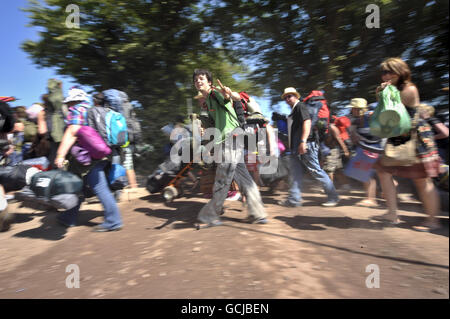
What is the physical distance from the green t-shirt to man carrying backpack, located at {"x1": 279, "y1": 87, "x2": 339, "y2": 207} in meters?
1.32

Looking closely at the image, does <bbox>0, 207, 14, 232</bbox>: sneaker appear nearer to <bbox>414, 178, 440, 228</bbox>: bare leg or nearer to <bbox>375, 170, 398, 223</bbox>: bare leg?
<bbox>375, 170, 398, 223</bbox>: bare leg

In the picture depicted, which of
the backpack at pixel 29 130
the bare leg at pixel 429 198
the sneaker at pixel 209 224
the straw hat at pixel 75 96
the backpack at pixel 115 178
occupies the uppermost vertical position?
the straw hat at pixel 75 96

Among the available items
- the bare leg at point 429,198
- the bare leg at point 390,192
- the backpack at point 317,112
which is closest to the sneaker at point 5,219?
the backpack at point 317,112

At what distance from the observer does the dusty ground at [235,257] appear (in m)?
2.14

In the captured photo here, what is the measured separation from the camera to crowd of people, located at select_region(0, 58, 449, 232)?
303 cm

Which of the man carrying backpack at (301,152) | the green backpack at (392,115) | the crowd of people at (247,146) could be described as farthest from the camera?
the man carrying backpack at (301,152)

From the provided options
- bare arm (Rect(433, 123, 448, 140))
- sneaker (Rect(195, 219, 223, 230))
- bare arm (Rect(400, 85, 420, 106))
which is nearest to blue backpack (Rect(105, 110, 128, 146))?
sneaker (Rect(195, 219, 223, 230))

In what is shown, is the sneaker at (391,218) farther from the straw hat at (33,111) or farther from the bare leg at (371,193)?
the straw hat at (33,111)

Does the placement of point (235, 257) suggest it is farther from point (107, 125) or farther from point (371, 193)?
point (371, 193)

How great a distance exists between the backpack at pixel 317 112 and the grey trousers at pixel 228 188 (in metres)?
1.63

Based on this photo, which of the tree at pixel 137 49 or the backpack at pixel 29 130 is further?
the tree at pixel 137 49

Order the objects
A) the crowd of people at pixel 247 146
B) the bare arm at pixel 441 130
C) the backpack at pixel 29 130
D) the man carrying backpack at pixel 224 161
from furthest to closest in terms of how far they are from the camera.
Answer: the backpack at pixel 29 130, the bare arm at pixel 441 130, the man carrying backpack at pixel 224 161, the crowd of people at pixel 247 146

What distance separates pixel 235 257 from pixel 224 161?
1.27 m

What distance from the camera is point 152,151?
822cm
